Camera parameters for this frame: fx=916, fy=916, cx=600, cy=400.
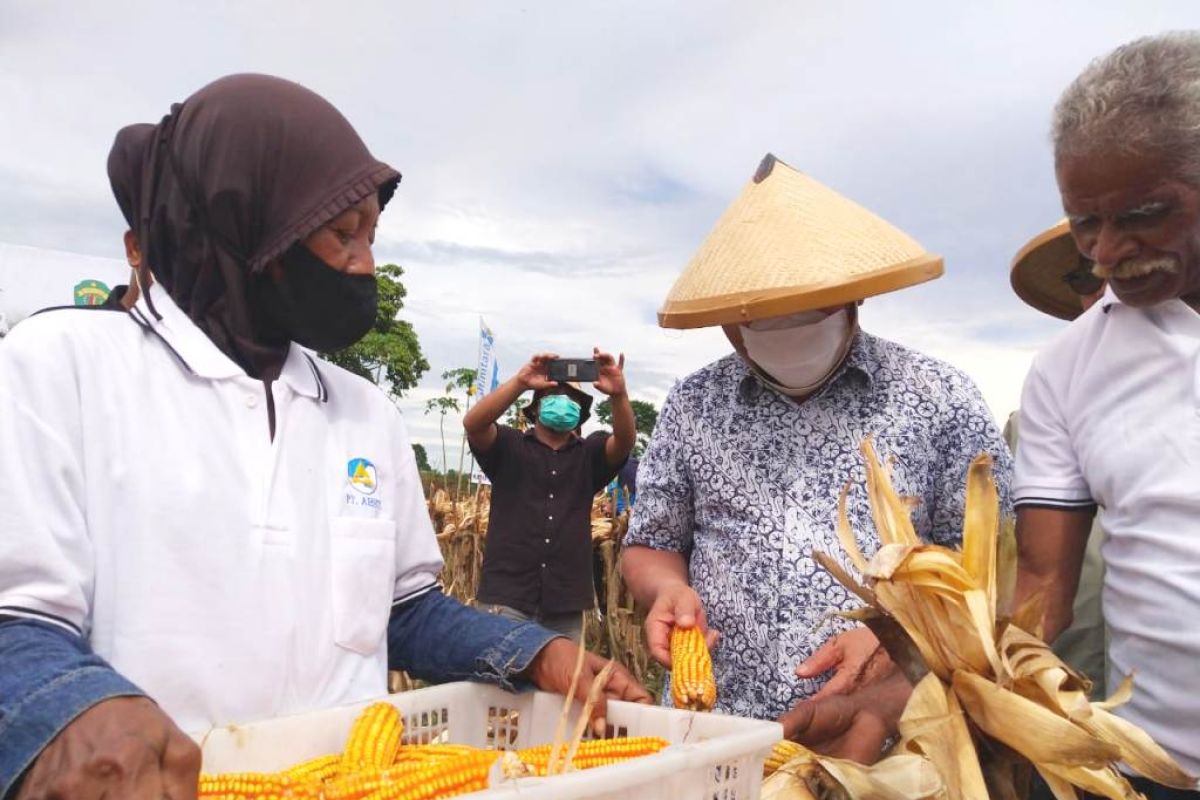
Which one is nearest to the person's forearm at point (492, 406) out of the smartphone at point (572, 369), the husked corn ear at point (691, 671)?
the smartphone at point (572, 369)

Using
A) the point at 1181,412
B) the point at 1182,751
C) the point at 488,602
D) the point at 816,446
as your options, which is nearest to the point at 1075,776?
the point at 1182,751

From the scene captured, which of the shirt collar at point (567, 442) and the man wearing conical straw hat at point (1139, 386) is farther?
the shirt collar at point (567, 442)

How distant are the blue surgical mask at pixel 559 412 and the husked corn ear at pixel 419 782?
4480 mm

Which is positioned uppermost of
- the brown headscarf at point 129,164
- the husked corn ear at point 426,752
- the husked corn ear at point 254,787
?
the brown headscarf at point 129,164

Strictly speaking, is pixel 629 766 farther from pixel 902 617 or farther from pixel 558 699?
pixel 902 617

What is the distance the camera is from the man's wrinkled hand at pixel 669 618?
2.27 metres

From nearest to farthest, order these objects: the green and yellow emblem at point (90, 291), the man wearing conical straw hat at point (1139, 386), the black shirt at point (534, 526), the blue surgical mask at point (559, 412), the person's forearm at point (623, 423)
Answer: the man wearing conical straw hat at point (1139, 386) < the person's forearm at point (623, 423) < the blue surgical mask at point (559, 412) < the black shirt at point (534, 526) < the green and yellow emblem at point (90, 291)

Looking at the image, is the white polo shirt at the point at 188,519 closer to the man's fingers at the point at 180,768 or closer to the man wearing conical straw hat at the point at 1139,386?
the man's fingers at the point at 180,768

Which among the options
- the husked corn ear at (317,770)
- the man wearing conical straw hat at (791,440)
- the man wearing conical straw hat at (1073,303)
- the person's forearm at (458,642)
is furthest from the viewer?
the man wearing conical straw hat at (1073,303)

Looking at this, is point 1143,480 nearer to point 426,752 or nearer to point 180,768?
point 426,752

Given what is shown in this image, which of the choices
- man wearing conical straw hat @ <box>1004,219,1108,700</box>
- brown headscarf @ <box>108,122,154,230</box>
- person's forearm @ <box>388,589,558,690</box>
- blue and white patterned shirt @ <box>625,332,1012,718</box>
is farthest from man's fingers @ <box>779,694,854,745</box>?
brown headscarf @ <box>108,122,154,230</box>

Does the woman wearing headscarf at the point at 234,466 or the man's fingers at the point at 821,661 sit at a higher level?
the woman wearing headscarf at the point at 234,466

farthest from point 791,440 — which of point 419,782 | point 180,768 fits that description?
point 180,768

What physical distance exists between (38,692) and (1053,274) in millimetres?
3171
